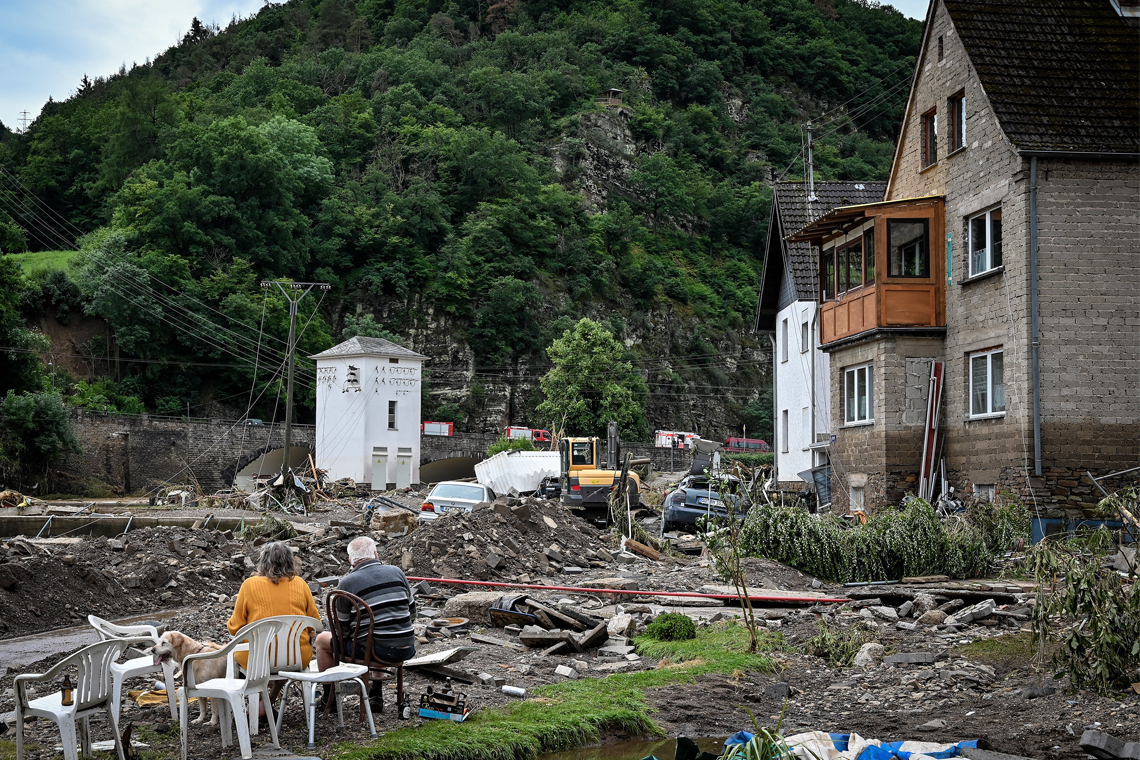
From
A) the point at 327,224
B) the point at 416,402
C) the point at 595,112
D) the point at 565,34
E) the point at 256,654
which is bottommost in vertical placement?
the point at 256,654

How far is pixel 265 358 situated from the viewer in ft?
233

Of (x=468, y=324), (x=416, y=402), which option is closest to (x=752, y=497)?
(x=416, y=402)

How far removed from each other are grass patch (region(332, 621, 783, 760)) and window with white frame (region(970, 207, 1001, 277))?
1203cm

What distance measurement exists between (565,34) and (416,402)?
82.3 meters

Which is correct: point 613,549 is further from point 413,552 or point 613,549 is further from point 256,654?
point 256,654

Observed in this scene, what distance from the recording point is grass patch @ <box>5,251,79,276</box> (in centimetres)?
6969

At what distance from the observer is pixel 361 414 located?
5644 cm

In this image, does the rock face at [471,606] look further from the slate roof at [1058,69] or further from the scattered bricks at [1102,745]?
the slate roof at [1058,69]

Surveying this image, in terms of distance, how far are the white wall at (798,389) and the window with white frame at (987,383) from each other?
8.56m

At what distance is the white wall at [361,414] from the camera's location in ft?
185

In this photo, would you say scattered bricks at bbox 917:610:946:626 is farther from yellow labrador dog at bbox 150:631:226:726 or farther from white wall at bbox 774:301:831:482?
white wall at bbox 774:301:831:482

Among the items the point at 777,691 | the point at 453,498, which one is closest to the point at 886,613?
the point at 777,691

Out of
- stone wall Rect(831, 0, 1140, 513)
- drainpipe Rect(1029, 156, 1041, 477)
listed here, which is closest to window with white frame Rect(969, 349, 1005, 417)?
stone wall Rect(831, 0, 1140, 513)

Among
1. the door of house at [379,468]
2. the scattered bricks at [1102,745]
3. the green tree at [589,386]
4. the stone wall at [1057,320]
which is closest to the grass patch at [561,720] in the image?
the scattered bricks at [1102,745]
